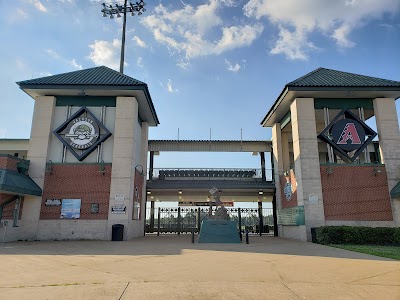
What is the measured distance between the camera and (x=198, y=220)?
30.6 meters

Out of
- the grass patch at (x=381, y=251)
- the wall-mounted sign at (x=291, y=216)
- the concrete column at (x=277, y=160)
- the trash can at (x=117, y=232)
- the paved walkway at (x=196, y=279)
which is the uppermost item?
the concrete column at (x=277, y=160)

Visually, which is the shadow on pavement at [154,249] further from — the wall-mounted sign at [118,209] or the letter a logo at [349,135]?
→ the letter a logo at [349,135]

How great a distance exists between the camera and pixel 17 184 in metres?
18.5

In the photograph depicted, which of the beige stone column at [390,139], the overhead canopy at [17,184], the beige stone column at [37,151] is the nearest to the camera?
the overhead canopy at [17,184]

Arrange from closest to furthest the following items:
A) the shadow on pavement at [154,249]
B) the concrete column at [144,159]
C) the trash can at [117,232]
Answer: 1. the shadow on pavement at [154,249]
2. the trash can at [117,232]
3. the concrete column at [144,159]

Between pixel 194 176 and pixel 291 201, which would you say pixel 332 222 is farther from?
A: pixel 194 176

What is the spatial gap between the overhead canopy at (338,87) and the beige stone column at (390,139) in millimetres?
898

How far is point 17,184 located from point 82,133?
581 centimetres

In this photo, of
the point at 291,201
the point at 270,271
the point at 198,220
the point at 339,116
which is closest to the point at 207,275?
the point at 270,271

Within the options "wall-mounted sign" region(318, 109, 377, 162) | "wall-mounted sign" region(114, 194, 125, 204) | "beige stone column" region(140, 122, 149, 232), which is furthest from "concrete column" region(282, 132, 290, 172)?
"wall-mounted sign" region(114, 194, 125, 204)

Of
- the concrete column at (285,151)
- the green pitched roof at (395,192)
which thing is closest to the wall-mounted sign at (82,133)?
the concrete column at (285,151)

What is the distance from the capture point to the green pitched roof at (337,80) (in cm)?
2226

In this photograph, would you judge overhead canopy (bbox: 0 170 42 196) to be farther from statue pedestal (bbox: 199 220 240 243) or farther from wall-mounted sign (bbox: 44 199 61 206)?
statue pedestal (bbox: 199 220 240 243)

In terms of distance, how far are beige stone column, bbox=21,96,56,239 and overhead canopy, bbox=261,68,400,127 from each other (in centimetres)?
1803
